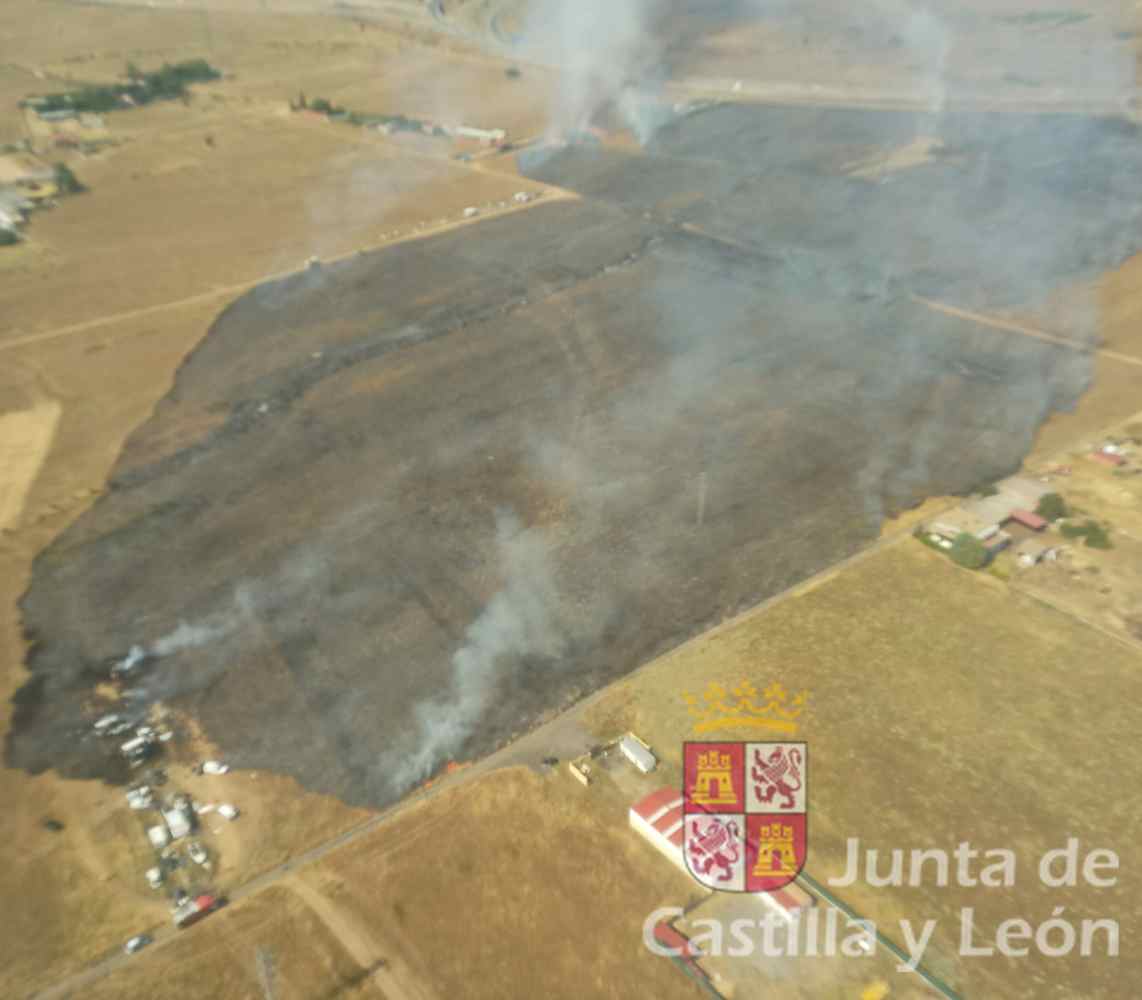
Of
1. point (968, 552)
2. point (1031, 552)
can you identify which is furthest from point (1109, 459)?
point (968, 552)

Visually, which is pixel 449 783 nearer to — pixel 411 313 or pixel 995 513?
pixel 995 513

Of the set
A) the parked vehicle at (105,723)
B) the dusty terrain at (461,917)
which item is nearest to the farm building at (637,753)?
the dusty terrain at (461,917)

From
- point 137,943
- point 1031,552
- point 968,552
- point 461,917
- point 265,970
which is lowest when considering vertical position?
point 461,917

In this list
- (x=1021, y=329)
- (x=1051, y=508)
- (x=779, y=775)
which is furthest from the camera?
(x=1021, y=329)

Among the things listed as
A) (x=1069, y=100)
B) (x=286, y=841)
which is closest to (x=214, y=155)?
(x=286, y=841)

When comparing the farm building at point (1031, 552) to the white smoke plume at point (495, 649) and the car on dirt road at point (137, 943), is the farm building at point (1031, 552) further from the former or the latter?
the car on dirt road at point (137, 943)

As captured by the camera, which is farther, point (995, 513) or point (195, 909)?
point (995, 513)
